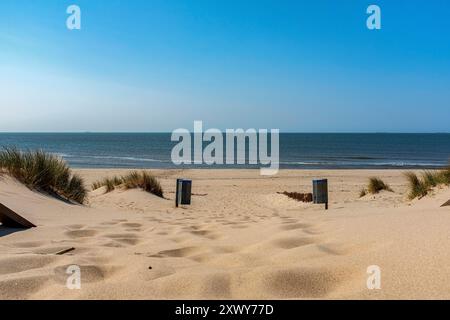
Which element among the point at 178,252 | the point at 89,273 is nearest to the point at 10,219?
the point at 178,252

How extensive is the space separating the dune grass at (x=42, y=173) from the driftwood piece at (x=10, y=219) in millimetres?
3785

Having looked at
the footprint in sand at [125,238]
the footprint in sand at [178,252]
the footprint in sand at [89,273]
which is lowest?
the footprint in sand at [125,238]

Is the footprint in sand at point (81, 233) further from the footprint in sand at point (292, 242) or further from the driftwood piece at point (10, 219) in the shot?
the footprint in sand at point (292, 242)

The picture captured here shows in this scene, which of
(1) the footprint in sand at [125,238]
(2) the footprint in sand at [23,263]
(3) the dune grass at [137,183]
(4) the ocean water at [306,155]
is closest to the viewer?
(2) the footprint in sand at [23,263]

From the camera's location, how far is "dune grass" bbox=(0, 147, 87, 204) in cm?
858

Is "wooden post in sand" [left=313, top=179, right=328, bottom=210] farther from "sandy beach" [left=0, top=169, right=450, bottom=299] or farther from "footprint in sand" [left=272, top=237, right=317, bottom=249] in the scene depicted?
"footprint in sand" [left=272, top=237, right=317, bottom=249]

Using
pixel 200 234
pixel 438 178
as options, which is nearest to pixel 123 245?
pixel 200 234

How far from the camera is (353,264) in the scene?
2453 millimetres

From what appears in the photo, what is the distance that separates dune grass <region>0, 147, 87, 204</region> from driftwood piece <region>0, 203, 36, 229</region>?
12.4 ft

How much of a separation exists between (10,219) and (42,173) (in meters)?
4.40

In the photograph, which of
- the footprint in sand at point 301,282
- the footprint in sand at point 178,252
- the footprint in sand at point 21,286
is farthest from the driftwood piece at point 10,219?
the footprint in sand at point 301,282

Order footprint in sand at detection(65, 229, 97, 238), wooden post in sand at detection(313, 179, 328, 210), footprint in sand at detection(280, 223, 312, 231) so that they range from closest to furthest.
Answer: footprint in sand at detection(280, 223, 312, 231)
footprint in sand at detection(65, 229, 97, 238)
wooden post in sand at detection(313, 179, 328, 210)

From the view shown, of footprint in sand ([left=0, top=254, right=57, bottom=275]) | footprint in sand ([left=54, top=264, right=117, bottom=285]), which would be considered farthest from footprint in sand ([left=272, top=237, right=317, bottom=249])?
footprint in sand ([left=0, top=254, right=57, bottom=275])

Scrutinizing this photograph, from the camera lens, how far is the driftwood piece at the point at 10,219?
4.70 meters
